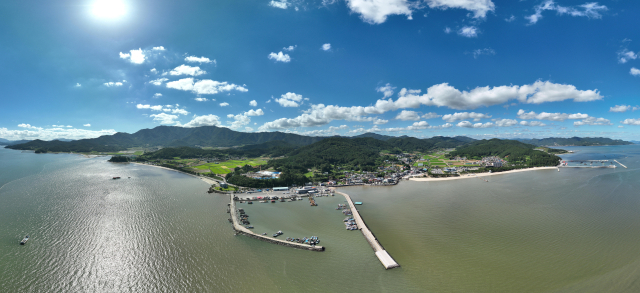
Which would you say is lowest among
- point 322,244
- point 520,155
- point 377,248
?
point 322,244

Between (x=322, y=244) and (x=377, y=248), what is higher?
(x=377, y=248)

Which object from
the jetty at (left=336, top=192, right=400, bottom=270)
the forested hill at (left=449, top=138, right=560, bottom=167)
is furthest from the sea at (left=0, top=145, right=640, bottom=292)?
the forested hill at (left=449, top=138, right=560, bottom=167)

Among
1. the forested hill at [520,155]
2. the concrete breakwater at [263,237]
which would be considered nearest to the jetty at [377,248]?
the concrete breakwater at [263,237]

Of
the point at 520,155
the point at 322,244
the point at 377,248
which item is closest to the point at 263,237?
the point at 322,244

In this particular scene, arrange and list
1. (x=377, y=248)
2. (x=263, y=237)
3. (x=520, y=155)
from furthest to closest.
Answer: (x=520, y=155) → (x=263, y=237) → (x=377, y=248)

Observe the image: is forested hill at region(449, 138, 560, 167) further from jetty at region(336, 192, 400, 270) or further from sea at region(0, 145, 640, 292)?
jetty at region(336, 192, 400, 270)

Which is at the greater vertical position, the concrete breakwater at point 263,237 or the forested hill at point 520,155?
the forested hill at point 520,155

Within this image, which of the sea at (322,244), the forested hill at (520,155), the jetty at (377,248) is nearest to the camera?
the sea at (322,244)

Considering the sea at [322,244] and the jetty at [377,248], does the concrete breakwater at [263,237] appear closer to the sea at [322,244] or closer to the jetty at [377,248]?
the sea at [322,244]

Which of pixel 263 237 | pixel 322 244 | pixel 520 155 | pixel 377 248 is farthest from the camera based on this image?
pixel 520 155

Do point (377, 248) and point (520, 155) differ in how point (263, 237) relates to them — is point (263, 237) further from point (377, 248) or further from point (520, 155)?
point (520, 155)
